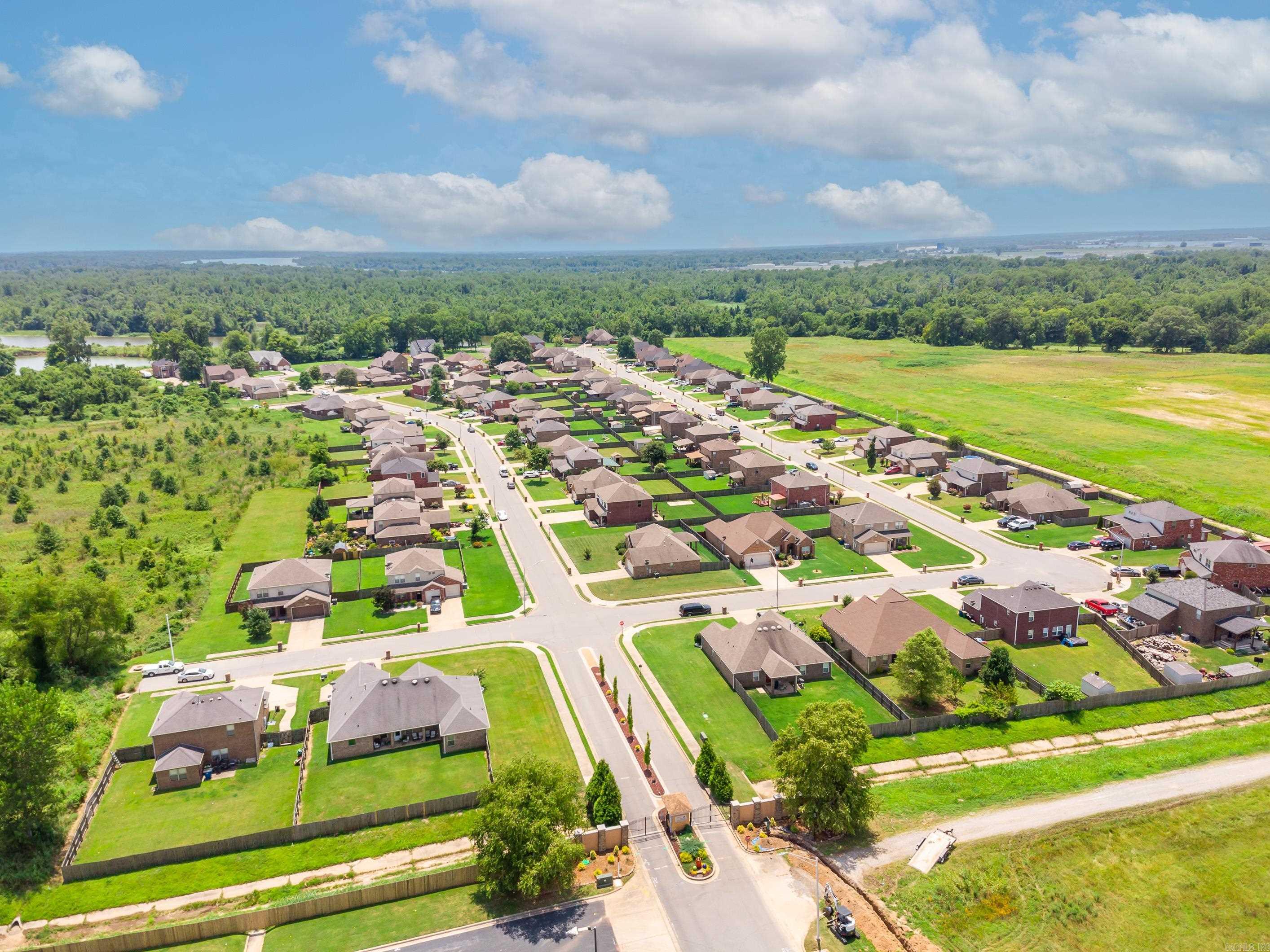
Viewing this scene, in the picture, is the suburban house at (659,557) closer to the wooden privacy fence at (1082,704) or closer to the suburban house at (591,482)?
the suburban house at (591,482)

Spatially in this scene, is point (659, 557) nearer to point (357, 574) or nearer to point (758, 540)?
point (758, 540)

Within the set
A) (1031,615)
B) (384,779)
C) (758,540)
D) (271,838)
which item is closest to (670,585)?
(758,540)

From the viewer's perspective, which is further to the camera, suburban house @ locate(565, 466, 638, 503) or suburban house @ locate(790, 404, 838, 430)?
suburban house @ locate(790, 404, 838, 430)

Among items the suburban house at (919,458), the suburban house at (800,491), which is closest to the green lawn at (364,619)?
the suburban house at (800,491)

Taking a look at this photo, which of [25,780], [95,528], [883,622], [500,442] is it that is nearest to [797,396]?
[500,442]

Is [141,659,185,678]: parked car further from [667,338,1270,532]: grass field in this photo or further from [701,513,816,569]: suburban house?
[667,338,1270,532]: grass field

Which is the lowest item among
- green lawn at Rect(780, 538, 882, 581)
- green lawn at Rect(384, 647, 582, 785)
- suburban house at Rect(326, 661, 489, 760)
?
green lawn at Rect(384, 647, 582, 785)

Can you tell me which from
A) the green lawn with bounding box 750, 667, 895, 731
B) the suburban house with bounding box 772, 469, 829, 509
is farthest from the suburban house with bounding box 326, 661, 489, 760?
the suburban house with bounding box 772, 469, 829, 509
